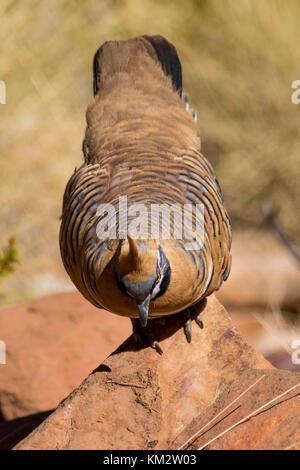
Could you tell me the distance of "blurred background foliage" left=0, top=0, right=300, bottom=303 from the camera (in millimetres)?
8773

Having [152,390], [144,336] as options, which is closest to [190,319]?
[144,336]

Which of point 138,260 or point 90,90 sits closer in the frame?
point 138,260

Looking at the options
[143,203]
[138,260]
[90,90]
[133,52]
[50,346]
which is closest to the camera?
[138,260]

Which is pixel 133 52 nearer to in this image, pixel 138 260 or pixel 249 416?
pixel 138 260

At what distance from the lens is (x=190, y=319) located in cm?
418

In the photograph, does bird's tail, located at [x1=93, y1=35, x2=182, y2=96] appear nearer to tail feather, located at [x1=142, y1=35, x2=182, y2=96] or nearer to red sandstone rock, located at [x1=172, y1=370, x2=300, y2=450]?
tail feather, located at [x1=142, y1=35, x2=182, y2=96]

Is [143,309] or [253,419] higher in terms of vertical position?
[143,309]

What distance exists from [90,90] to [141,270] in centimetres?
645

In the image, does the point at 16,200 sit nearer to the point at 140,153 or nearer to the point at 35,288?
the point at 35,288

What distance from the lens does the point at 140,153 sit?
4383mm

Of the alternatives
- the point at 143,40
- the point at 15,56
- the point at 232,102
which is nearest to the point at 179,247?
the point at 143,40

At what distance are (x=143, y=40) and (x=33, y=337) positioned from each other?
→ 268 cm

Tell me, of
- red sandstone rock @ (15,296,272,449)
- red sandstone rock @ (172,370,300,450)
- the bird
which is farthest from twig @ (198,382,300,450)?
the bird
